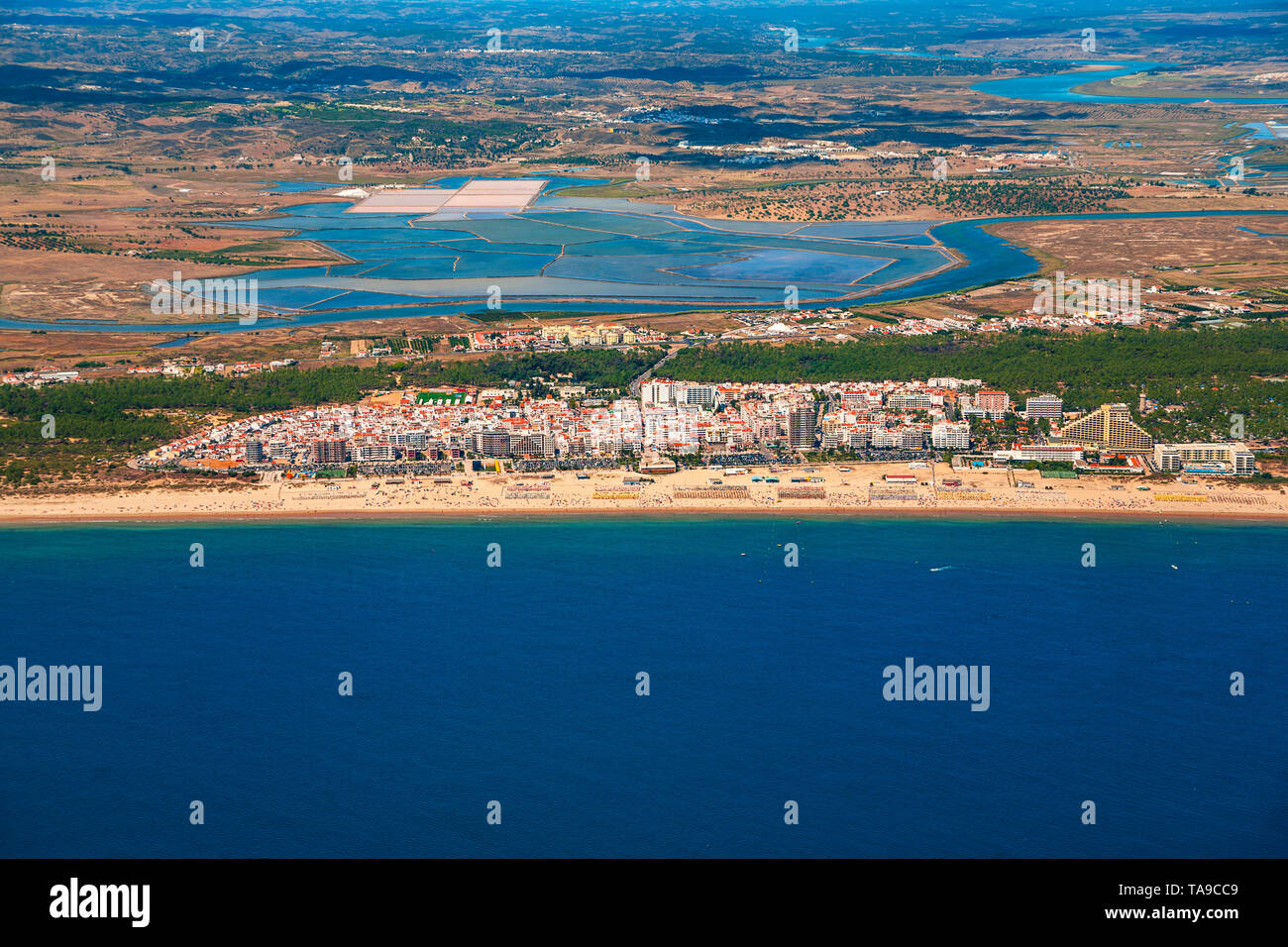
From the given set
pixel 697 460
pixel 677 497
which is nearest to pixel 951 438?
pixel 697 460

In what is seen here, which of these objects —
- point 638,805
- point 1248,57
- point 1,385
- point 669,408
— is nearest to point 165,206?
point 1,385

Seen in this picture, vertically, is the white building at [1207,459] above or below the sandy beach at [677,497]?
above

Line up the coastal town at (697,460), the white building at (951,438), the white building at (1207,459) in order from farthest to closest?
the white building at (951,438)
the white building at (1207,459)
the coastal town at (697,460)

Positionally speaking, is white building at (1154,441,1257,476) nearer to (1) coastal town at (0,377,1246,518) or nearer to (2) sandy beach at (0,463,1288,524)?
(1) coastal town at (0,377,1246,518)

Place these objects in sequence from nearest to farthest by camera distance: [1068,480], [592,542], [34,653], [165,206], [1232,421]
A: 1. [34,653]
2. [592,542]
3. [1068,480]
4. [1232,421]
5. [165,206]

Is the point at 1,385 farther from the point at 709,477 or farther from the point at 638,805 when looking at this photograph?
the point at 638,805

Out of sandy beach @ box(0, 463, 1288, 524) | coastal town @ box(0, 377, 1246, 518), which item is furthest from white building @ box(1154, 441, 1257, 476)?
sandy beach @ box(0, 463, 1288, 524)

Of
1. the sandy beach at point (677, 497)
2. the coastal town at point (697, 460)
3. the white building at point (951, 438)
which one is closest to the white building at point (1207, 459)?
the coastal town at point (697, 460)

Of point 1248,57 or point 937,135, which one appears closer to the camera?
point 937,135

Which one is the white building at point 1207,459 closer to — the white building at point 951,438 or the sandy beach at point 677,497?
the sandy beach at point 677,497
